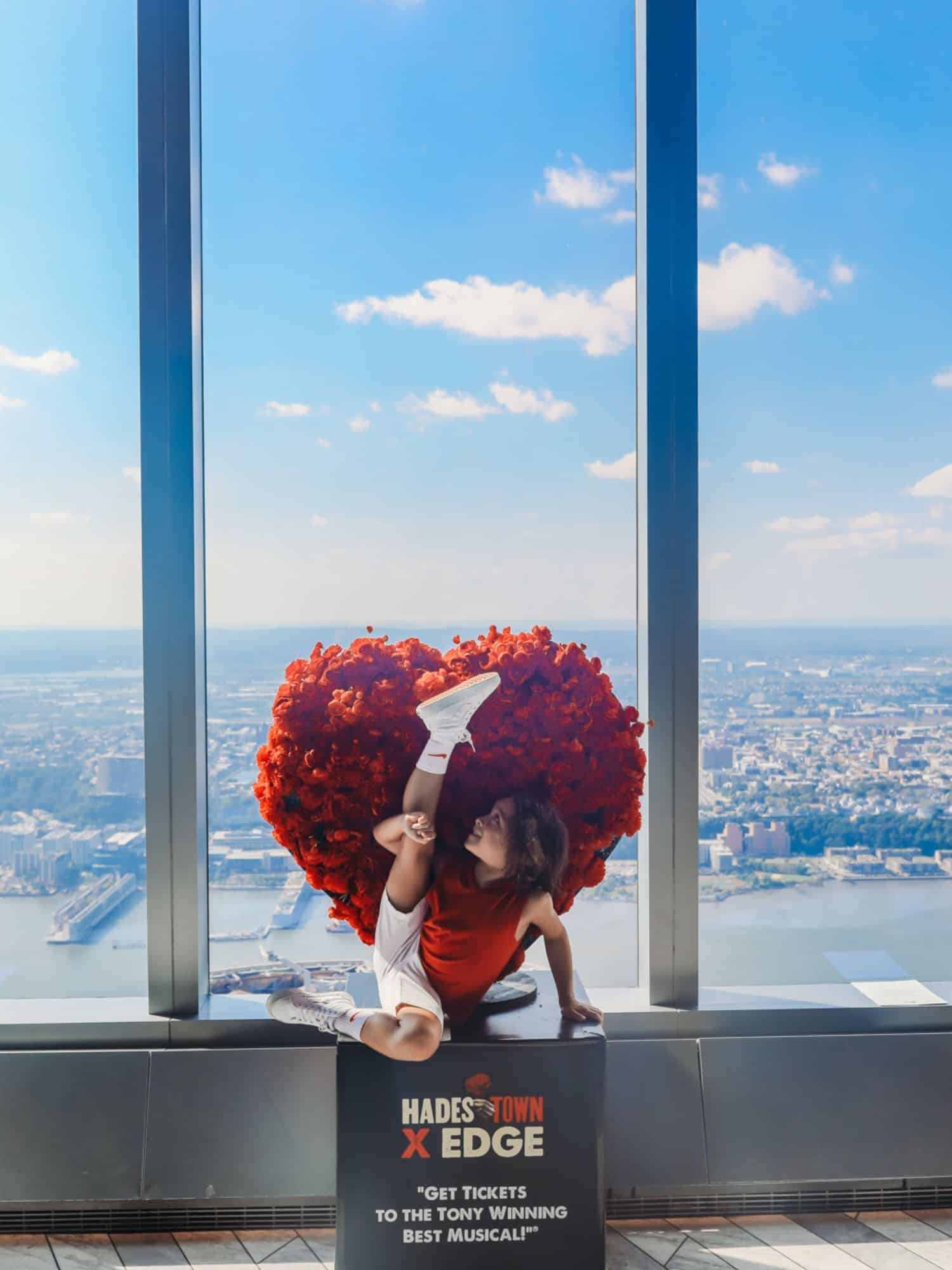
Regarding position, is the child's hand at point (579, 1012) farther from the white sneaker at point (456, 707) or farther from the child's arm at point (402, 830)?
the white sneaker at point (456, 707)

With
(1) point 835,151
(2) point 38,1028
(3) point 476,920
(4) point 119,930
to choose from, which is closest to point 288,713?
(3) point 476,920

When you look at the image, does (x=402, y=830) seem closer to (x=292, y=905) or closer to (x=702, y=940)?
(x=292, y=905)

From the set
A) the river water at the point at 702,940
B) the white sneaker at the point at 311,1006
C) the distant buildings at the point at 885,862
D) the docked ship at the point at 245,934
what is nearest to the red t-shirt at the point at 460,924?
the white sneaker at the point at 311,1006

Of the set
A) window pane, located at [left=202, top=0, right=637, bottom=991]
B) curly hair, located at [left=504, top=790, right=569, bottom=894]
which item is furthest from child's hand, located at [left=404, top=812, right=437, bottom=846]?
window pane, located at [left=202, top=0, right=637, bottom=991]

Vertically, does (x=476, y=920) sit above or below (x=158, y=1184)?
above

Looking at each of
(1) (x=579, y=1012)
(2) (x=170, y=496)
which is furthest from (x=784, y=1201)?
(2) (x=170, y=496)

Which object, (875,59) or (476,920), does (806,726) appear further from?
(875,59)
